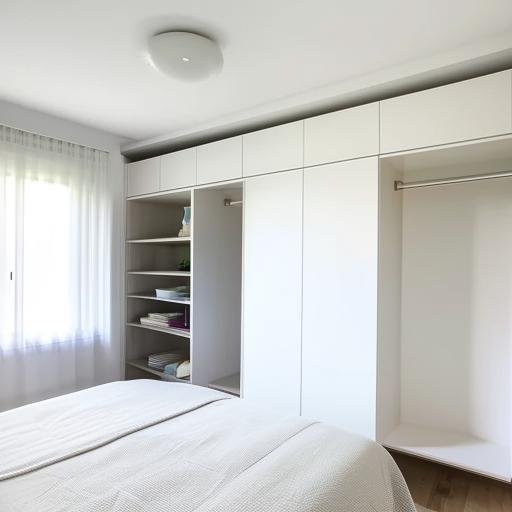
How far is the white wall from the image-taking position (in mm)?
2965

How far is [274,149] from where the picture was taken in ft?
9.26

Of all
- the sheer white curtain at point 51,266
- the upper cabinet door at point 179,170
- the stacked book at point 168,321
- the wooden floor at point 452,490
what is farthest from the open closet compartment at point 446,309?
the sheer white curtain at point 51,266

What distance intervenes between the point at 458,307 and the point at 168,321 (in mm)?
2321

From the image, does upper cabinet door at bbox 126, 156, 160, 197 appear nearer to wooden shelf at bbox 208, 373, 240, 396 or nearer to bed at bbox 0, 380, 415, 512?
wooden shelf at bbox 208, 373, 240, 396

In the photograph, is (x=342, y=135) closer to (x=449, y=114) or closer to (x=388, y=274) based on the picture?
(x=449, y=114)

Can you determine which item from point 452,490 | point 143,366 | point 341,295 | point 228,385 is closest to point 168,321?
point 143,366

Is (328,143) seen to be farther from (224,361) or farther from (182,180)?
(224,361)

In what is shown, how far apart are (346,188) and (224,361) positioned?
1.91 meters

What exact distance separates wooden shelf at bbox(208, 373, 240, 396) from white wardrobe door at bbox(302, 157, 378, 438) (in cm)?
73

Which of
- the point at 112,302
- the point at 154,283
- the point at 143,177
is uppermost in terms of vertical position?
the point at 143,177

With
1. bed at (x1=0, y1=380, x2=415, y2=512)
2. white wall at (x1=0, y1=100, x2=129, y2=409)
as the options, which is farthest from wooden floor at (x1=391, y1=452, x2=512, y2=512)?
white wall at (x1=0, y1=100, x2=129, y2=409)

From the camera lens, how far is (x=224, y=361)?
11.7ft

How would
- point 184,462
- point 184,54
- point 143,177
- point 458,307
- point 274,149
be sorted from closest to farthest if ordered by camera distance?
point 184,462 < point 184,54 < point 458,307 < point 274,149 < point 143,177

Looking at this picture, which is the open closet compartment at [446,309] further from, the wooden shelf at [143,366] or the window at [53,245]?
the window at [53,245]
